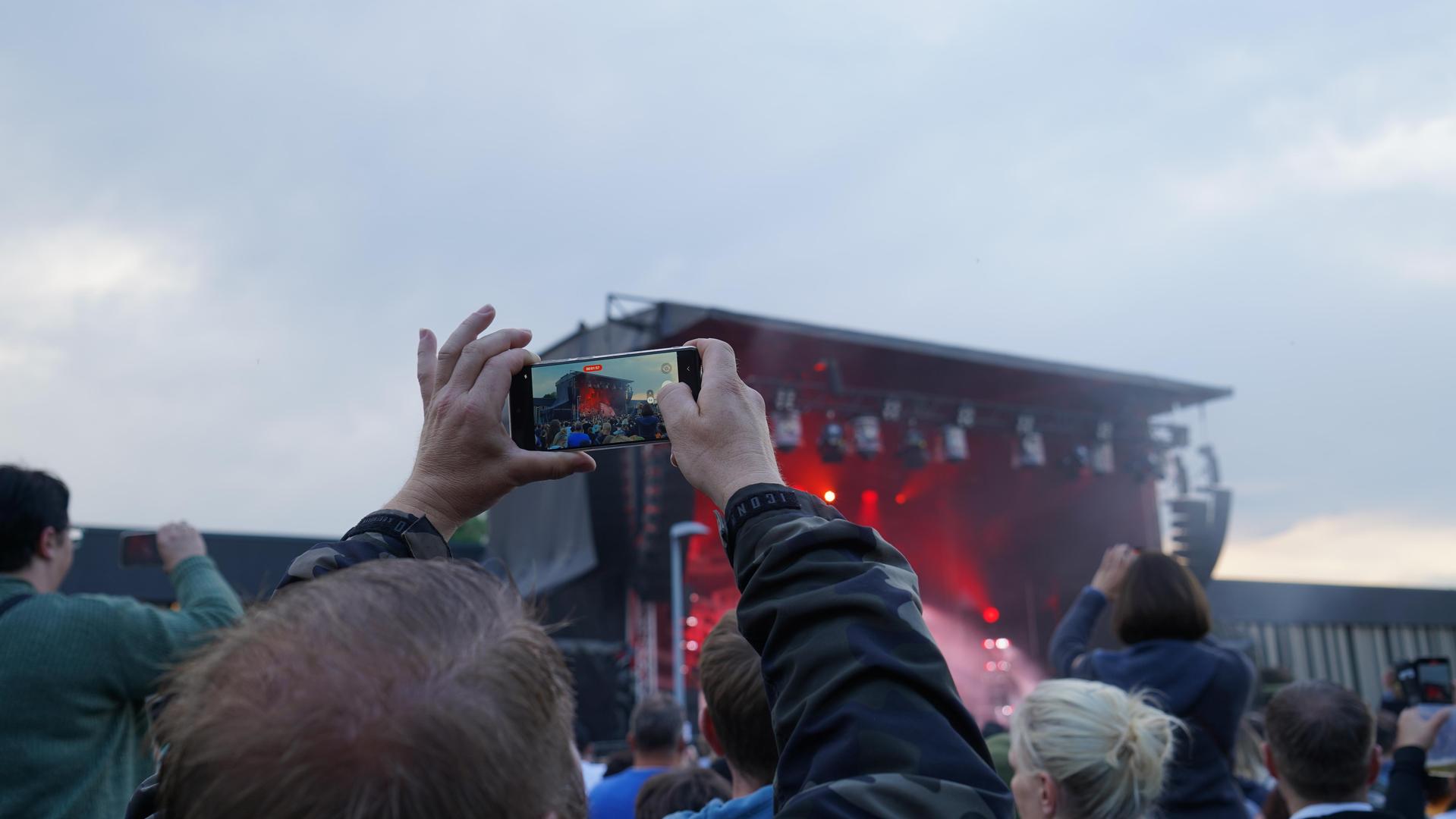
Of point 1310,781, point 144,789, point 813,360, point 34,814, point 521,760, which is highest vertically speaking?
point 813,360

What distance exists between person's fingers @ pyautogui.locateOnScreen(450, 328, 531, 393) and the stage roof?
8.89m

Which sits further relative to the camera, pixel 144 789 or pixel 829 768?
pixel 144 789

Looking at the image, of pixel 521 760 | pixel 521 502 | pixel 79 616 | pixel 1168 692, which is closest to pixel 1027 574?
pixel 521 502

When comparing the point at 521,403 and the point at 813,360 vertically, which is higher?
the point at 813,360

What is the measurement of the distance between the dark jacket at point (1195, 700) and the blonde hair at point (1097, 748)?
0.84 m

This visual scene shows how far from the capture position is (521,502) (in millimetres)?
14312

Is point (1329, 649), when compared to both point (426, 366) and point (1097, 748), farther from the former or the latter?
point (426, 366)

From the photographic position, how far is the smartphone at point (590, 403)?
4.33ft

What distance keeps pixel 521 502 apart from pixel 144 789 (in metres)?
13.6

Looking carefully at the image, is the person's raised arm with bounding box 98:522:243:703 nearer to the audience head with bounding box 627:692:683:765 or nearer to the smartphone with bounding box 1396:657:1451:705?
the audience head with bounding box 627:692:683:765

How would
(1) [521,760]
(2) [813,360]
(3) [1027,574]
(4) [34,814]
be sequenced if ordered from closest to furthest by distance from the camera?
(1) [521,760]
(4) [34,814]
(2) [813,360]
(3) [1027,574]

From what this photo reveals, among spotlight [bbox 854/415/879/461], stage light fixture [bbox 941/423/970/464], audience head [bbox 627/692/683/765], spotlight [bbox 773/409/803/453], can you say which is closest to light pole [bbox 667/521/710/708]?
spotlight [bbox 773/409/803/453]

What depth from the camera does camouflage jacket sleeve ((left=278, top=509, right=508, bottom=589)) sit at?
104 centimetres

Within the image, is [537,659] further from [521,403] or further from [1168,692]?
[1168,692]
